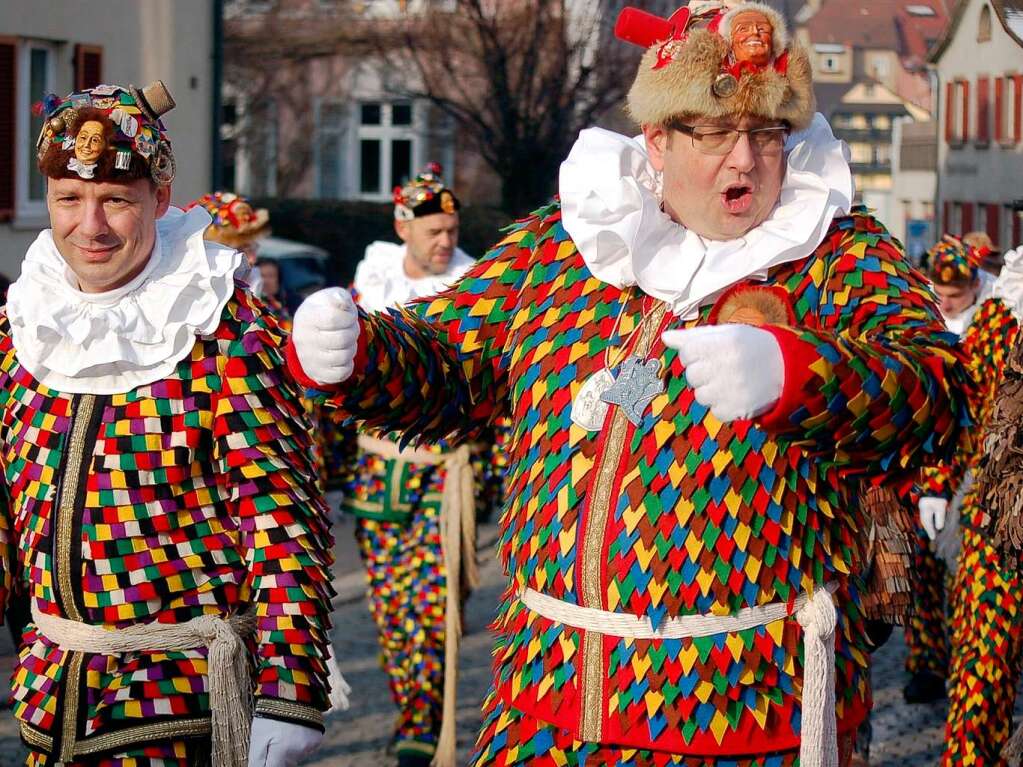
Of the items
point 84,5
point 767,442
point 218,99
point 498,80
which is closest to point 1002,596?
point 767,442

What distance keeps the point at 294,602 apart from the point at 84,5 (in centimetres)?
1247

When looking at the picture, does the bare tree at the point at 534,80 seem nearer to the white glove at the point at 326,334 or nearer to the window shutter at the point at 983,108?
the window shutter at the point at 983,108

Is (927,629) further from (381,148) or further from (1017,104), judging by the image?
(381,148)

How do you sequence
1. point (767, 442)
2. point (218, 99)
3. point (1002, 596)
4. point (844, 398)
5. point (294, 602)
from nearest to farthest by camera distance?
point (844, 398)
point (767, 442)
point (294, 602)
point (1002, 596)
point (218, 99)

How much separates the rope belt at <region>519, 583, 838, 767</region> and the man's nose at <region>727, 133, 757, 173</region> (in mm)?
724

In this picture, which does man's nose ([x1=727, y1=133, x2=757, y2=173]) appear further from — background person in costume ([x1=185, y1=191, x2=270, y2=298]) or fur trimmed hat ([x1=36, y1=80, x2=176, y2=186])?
background person in costume ([x1=185, y1=191, x2=270, y2=298])

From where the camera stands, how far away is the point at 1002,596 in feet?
17.6

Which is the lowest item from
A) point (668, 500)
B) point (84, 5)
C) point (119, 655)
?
point (119, 655)

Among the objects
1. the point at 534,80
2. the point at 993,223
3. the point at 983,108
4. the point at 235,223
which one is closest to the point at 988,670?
the point at 235,223

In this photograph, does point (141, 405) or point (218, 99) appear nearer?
point (141, 405)

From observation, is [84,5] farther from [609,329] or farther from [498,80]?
[609,329]

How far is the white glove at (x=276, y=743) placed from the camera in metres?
3.19

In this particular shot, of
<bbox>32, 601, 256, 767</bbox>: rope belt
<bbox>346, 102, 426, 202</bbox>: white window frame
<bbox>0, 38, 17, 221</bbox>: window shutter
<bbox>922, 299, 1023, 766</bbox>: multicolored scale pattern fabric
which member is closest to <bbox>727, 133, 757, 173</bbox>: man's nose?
<bbox>32, 601, 256, 767</bbox>: rope belt

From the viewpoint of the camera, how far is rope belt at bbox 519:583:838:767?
297cm
